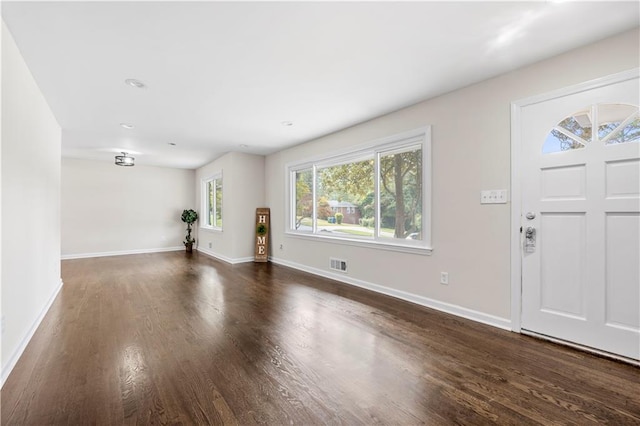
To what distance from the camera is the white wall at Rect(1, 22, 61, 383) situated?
1926mm

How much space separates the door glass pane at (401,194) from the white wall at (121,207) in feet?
21.5

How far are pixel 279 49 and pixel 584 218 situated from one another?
282cm

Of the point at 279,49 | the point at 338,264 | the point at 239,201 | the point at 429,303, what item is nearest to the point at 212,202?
the point at 239,201

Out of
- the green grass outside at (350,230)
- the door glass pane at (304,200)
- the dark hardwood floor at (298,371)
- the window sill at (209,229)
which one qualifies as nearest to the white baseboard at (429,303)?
the dark hardwood floor at (298,371)

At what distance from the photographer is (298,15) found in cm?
183

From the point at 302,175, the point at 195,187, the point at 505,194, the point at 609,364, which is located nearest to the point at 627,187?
the point at 505,194

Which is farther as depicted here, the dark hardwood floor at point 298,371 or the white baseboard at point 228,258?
the white baseboard at point 228,258

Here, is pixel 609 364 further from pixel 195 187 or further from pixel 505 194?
pixel 195 187

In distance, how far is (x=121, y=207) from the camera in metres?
7.26

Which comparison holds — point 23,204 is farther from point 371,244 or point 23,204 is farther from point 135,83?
point 371,244

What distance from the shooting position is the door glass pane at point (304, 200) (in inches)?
208

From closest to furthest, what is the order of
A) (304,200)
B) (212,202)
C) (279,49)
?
1. (279,49)
2. (304,200)
3. (212,202)

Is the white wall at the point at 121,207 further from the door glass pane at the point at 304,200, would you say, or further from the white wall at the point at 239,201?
the door glass pane at the point at 304,200

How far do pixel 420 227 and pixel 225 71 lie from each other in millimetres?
2711
